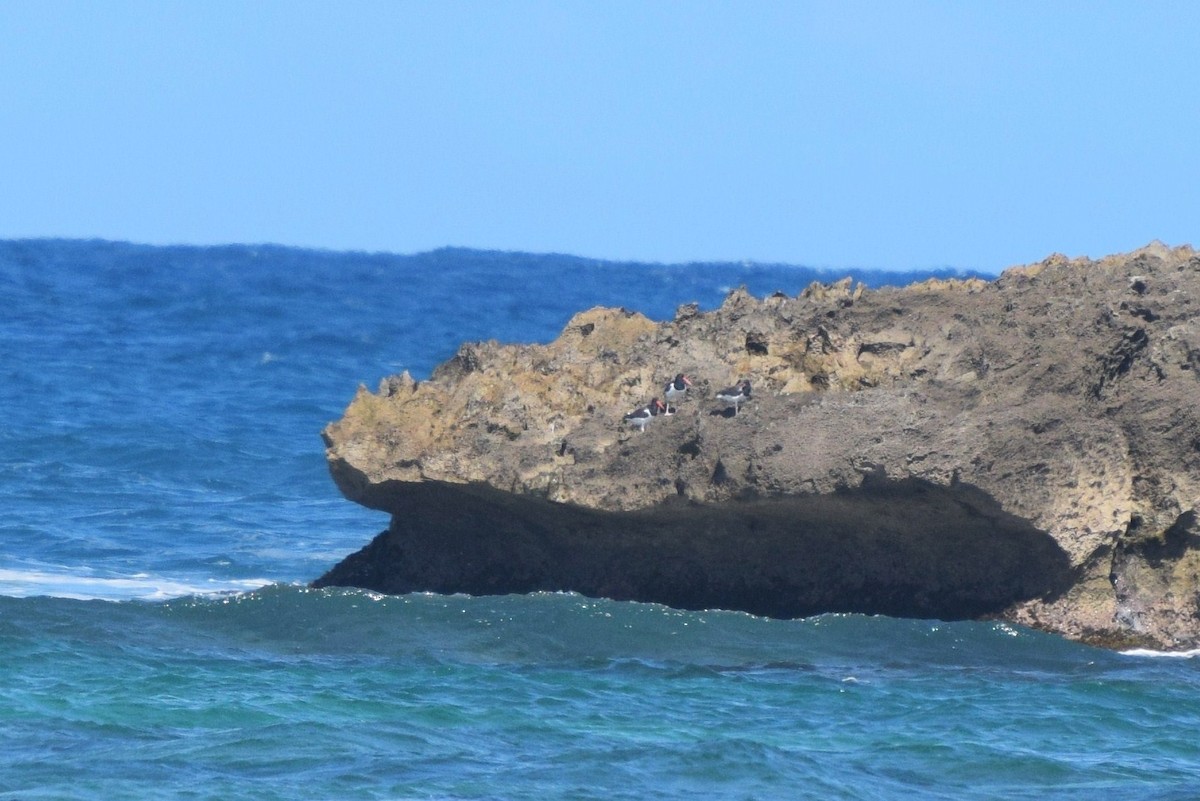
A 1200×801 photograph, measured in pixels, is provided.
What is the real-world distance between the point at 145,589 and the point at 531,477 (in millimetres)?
4664

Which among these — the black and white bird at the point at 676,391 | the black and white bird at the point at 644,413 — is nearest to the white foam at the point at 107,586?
the black and white bird at the point at 644,413

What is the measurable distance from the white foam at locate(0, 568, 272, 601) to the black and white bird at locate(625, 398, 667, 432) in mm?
4417

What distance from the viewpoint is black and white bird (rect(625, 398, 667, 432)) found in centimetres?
1310

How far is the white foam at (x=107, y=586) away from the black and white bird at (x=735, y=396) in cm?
510

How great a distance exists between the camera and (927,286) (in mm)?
14141

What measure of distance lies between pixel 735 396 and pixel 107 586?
20.9ft

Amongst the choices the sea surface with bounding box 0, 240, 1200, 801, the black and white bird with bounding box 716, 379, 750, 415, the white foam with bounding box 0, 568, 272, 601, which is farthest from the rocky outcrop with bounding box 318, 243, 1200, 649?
the white foam with bounding box 0, 568, 272, 601

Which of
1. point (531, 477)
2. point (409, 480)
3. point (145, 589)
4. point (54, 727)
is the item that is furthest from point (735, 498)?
point (145, 589)

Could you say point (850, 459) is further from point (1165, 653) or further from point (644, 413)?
point (1165, 653)

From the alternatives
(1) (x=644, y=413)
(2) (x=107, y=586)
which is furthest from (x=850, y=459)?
(2) (x=107, y=586)

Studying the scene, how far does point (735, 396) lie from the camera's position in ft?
42.4

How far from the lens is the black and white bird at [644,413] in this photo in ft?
43.0

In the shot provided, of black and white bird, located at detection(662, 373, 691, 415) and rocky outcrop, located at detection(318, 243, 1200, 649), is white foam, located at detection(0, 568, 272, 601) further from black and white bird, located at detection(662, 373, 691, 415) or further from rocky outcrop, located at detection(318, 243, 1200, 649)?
black and white bird, located at detection(662, 373, 691, 415)

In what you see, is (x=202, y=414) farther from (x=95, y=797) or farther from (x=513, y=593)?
(x=95, y=797)
